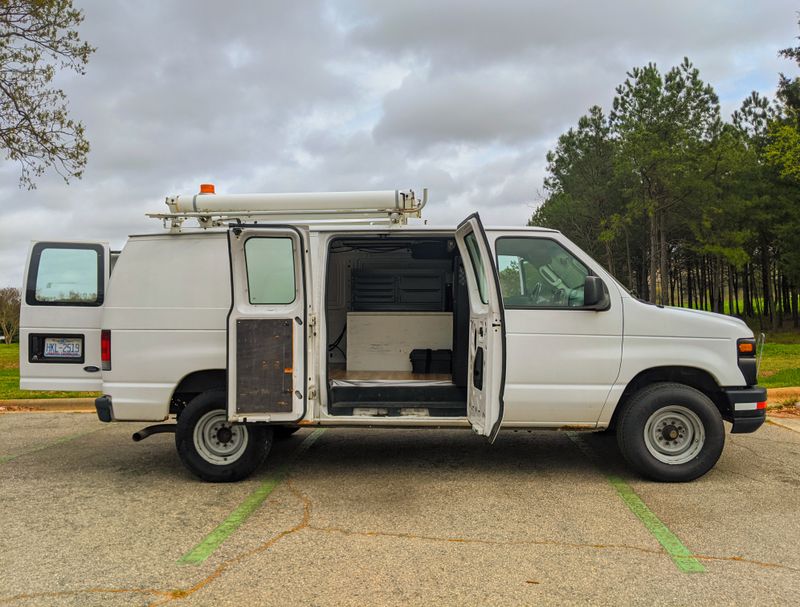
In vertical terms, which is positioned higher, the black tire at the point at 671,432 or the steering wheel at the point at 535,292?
the steering wheel at the point at 535,292

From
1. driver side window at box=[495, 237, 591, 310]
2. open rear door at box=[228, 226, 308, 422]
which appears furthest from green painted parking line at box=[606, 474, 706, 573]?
open rear door at box=[228, 226, 308, 422]

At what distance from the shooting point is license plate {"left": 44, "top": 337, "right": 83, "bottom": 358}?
5.94 metres

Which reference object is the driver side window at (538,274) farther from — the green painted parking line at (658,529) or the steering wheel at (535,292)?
the green painted parking line at (658,529)

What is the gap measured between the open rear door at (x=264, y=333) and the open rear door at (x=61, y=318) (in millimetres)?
1422

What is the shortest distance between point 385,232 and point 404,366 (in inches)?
68.7

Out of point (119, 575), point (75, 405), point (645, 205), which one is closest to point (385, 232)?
point (119, 575)

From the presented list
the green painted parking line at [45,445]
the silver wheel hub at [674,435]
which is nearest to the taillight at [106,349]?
the green painted parking line at [45,445]

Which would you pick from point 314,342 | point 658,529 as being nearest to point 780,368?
point 658,529

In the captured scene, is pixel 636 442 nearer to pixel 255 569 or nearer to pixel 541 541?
pixel 541 541

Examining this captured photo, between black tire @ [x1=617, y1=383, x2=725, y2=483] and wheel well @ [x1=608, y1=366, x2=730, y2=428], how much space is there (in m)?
0.09

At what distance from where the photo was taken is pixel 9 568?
3982 millimetres

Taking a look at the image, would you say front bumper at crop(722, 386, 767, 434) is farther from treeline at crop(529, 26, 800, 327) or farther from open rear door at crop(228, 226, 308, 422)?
treeline at crop(529, 26, 800, 327)

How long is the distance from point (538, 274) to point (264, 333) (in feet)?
7.68

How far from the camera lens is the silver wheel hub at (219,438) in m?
5.74
